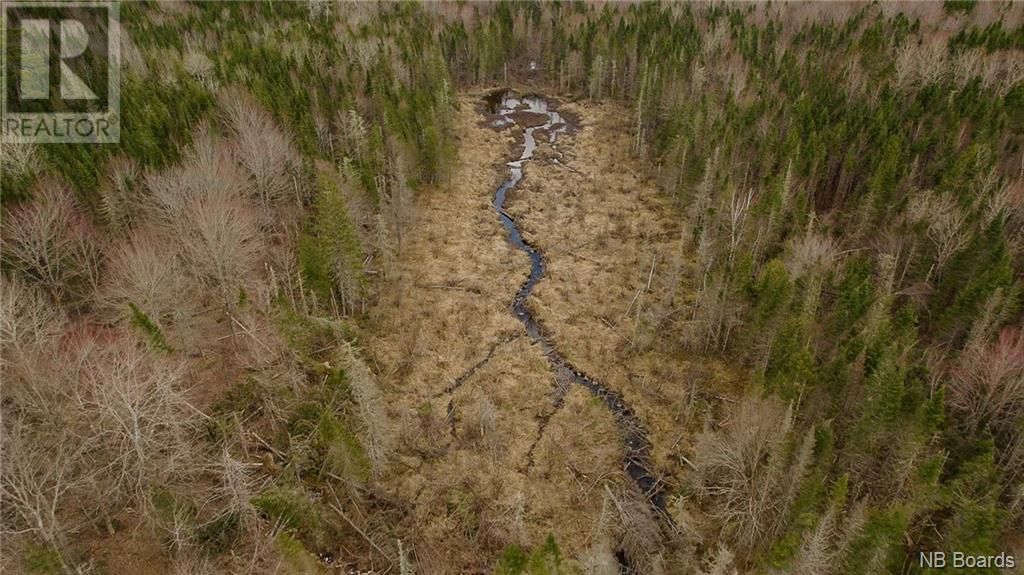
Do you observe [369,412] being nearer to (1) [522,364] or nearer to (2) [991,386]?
(1) [522,364]

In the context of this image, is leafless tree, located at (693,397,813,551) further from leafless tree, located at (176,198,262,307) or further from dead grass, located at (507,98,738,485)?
leafless tree, located at (176,198,262,307)

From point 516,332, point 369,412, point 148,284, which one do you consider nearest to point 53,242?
→ point 148,284

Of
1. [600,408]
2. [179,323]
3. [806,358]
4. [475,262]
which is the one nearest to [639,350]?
[600,408]

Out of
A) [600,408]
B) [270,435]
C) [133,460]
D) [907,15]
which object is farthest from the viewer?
[907,15]

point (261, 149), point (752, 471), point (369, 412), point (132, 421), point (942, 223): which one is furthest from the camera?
point (261, 149)

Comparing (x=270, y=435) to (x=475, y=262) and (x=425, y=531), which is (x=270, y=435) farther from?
(x=475, y=262)

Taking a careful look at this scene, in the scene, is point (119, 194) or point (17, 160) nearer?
point (17, 160)

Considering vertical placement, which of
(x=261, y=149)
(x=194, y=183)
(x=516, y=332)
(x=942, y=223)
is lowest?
(x=516, y=332)

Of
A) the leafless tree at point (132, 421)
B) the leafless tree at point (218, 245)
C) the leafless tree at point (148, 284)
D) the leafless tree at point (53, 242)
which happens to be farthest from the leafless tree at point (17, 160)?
the leafless tree at point (132, 421)

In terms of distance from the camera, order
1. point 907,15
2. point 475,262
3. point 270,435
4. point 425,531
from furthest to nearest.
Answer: point 907,15 → point 475,262 → point 270,435 → point 425,531

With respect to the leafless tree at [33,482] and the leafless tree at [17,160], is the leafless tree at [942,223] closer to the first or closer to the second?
the leafless tree at [33,482]
